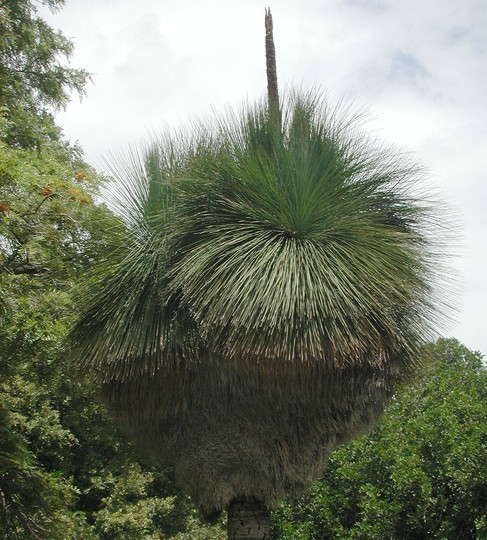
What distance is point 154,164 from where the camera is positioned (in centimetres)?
660

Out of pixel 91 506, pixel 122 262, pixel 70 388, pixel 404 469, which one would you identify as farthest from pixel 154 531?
pixel 122 262

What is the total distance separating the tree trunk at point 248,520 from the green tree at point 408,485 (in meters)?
6.85

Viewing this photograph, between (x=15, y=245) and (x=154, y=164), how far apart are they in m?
2.13

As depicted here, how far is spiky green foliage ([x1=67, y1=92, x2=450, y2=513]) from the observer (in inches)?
216

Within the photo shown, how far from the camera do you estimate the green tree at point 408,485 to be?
42.0 feet

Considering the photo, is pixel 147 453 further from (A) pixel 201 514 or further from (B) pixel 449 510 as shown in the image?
(B) pixel 449 510

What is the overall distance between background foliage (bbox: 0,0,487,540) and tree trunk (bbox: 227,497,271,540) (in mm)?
1471

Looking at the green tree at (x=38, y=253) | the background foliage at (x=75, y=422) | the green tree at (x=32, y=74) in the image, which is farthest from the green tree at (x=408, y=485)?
the green tree at (x=32, y=74)

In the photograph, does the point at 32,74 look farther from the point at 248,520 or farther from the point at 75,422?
the point at 248,520

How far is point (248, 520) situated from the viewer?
5898mm

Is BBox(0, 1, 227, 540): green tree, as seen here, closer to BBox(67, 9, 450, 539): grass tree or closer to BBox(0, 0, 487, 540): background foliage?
BBox(0, 0, 487, 540): background foliage

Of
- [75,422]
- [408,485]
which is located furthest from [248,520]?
[408,485]

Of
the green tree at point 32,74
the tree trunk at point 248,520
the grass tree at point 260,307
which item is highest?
the green tree at point 32,74

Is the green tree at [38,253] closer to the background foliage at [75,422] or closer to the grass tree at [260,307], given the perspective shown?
the background foliage at [75,422]
